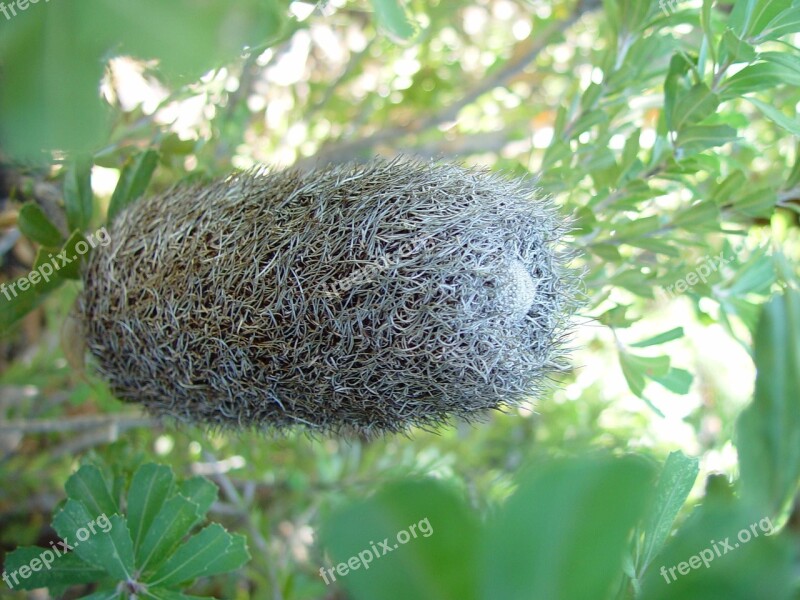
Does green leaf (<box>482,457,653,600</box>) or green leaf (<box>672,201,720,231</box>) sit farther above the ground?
green leaf (<box>482,457,653,600</box>)

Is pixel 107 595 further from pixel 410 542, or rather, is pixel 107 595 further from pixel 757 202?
pixel 757 202

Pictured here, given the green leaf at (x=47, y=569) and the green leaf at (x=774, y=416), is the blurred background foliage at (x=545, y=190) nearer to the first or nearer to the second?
the green leaf at (x=774, y=416)

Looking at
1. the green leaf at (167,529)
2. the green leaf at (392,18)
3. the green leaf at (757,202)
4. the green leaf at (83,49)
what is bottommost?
the green leaf at (757,202)

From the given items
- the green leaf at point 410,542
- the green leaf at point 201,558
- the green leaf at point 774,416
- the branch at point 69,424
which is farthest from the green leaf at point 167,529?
the green leaf at point 774,416

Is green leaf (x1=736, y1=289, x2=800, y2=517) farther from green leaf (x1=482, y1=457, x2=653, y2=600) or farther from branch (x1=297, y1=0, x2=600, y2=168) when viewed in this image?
branch (x1=297, y1=0, x2=600, y2=168)

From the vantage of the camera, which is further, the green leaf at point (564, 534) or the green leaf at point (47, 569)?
the green leaf at point (47, 569)

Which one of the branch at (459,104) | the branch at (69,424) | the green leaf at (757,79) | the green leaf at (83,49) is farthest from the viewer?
the branch at (459,104)

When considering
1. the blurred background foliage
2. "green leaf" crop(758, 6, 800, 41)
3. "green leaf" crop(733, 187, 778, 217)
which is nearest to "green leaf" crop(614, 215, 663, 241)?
the blurred background foliage

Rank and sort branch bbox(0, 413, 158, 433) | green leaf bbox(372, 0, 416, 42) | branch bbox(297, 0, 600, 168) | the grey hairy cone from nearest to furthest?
green leaf bbox(372, 0, 416, 42)
the grey hairy cone
branch bbox(0, 413, 158, 433)
branch bbox(297, 0, 600, 168)
